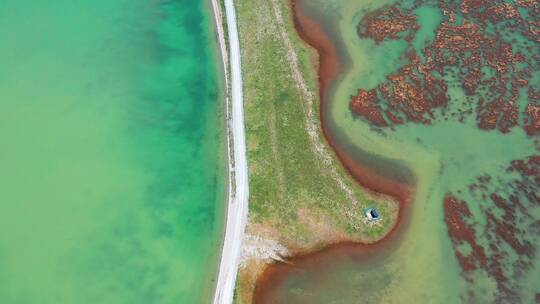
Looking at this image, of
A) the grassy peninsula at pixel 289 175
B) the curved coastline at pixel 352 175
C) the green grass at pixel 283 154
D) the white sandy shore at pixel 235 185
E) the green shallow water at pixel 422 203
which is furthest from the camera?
the green grass at pixel 283 154

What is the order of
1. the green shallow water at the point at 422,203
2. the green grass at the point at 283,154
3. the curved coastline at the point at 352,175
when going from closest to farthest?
the green shallow water at the point at 422,203, the curved coastline at the point at 352,175, the green grass at the point at 283,154

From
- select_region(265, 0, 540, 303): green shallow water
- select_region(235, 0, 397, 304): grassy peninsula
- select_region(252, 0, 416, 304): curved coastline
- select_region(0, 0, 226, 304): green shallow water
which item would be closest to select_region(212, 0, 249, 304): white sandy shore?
select_region(235, 0, 397, 304): grassy peninsula

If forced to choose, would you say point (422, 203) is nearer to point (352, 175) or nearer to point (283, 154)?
point (352, 175)

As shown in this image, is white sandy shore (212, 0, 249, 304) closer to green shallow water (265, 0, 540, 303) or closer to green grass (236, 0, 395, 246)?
green grass (236, 0, 395, 246)

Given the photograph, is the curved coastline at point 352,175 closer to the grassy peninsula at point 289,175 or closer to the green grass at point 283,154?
the grassy peninsula at point 289,175

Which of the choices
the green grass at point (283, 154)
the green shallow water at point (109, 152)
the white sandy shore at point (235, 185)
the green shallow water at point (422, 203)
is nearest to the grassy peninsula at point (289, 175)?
the green grass at point (283, 154)

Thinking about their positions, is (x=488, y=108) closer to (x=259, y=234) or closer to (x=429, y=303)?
(x=429, y=303)

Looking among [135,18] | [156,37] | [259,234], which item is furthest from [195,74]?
[259,234]
